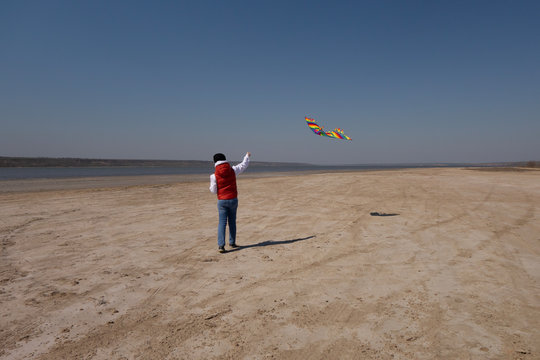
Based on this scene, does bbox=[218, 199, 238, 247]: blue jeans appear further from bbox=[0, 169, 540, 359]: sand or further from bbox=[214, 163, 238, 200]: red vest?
bbox=[0, 169, 540, 359]: sand

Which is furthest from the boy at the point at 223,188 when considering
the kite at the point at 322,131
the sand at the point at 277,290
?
the kite at the point at 322,131

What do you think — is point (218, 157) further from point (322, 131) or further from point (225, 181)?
point (322, 131)

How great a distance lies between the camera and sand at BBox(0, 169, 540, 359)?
2.79 m

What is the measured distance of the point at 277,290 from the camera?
13.0 feet

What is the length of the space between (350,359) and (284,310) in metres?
1.05

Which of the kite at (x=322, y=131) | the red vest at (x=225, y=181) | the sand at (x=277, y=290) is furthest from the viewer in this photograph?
the kite at (x=322, y=131)

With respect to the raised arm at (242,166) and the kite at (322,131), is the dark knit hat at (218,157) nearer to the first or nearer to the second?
the raised arm at (242,166)

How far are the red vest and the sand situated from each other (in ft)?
4.15

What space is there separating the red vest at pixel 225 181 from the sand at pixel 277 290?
127cm

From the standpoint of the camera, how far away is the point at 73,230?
7.54 m

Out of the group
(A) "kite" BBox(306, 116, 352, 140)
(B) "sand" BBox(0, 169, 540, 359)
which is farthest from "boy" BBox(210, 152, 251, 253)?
(A) "kite" BBox(306, 116, 352, 140)

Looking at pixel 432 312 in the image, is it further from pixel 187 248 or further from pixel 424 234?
pixel 187 248

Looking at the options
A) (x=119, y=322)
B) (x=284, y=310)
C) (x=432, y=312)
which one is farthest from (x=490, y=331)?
(x=119, y=322)

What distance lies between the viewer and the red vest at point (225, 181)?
222 inches
